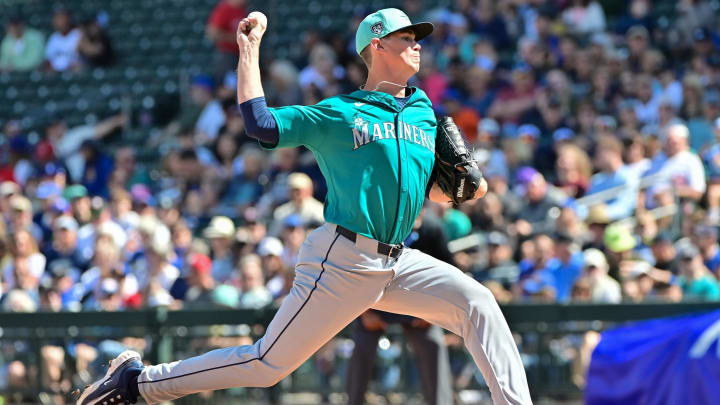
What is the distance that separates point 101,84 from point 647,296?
38.1 feet

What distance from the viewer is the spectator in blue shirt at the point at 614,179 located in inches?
440

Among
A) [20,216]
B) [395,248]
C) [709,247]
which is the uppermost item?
[395,248]

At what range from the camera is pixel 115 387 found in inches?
223

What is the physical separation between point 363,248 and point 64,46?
15.0 metres

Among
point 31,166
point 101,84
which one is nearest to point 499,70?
point 31,166

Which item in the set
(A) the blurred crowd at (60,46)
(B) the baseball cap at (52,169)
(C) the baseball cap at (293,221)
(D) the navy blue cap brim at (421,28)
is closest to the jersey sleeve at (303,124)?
(D) the navy blue cap brim at (421,28)

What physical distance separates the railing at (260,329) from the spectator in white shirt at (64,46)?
32.1 feet

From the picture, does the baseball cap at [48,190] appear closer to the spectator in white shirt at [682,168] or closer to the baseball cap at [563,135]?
the baseball cap at [563,135]

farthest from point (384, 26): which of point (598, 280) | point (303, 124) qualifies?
point (598, 280)

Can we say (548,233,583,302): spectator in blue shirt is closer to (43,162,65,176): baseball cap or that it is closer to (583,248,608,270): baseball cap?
(583,248,608,270): baseball cap

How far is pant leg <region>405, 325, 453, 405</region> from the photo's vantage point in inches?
319

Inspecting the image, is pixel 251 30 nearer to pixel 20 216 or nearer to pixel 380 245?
pixel 380 245

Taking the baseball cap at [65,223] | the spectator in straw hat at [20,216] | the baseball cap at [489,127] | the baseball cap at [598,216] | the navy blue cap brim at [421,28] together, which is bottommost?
the baseball cap at [598,216]

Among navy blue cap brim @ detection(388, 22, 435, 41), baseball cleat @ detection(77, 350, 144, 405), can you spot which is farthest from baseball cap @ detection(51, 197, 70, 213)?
navy blue cap brim @ detection(388, 22, 435, 41)
